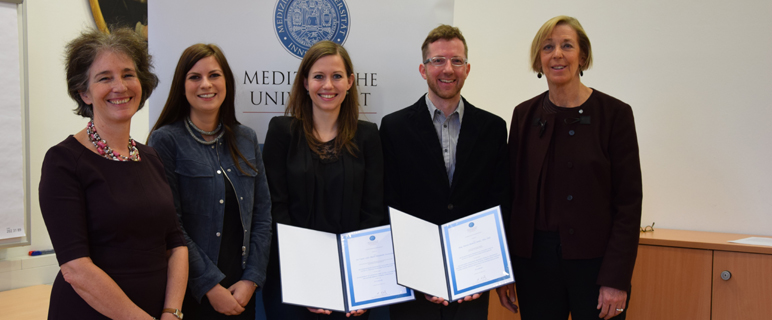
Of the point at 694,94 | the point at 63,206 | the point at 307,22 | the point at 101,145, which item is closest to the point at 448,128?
the point at 307,22

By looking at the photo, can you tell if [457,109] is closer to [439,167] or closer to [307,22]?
[439,167]

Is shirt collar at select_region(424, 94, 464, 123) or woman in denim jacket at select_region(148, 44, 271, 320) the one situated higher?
shirt collar at select_region(424, 94, 464, 123)

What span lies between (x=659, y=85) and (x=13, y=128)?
4465 millimetres

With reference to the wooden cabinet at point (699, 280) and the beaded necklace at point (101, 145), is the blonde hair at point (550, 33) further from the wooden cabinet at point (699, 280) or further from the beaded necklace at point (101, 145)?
the beaded necklace at point (101, 145)

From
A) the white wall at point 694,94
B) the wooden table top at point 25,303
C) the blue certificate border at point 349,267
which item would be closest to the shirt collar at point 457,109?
the blue certificate border at point 349,267

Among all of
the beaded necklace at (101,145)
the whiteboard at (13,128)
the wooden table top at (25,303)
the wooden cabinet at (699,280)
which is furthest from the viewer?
the whiteboard at (13,128)

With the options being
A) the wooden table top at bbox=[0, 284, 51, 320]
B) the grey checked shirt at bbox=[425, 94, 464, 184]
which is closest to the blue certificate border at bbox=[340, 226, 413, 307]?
the grey checked shirt at bbox=[425, 94, 464, 184]

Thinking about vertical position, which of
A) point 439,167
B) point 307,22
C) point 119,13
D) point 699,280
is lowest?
point 699,280

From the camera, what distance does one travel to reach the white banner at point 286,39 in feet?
8.78

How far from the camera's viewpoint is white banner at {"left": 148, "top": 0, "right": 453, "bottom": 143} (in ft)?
8.78

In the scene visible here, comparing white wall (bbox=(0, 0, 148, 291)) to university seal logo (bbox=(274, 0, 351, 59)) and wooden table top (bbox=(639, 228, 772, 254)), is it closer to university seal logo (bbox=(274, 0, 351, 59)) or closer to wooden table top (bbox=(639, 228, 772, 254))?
university seal logo (bbox=(274, 0, 351, 59))

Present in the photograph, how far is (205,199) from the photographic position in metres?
1.96

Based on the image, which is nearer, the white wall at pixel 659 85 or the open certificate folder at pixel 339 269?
the open certificate folder at pixel 339 269

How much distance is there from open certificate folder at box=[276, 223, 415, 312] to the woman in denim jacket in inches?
6.9
